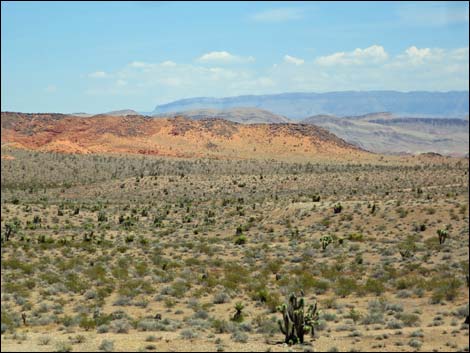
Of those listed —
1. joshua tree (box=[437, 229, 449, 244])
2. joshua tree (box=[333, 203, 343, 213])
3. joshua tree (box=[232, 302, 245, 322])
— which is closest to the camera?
joshua tree (box=[232, 302, 245, 322])

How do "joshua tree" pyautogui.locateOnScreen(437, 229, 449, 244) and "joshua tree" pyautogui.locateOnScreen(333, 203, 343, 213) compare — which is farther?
"joshua tree" pyautogui.locateOnScreen(333, 203, 343, 213)

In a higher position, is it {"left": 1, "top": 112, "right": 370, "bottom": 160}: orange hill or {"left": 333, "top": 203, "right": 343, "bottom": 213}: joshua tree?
{"left": 1, "top": 112, "right": 370, "bottom": 160}: orange hill

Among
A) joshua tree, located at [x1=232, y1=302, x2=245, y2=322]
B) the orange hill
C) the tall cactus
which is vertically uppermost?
the orange hill

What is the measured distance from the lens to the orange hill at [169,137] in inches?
4114

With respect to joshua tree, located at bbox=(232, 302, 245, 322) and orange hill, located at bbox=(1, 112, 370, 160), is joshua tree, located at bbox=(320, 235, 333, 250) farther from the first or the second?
orange hill, located at bbox=(1, 112, 370, 160)

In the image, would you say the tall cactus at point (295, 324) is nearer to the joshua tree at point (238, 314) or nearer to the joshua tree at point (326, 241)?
the joshua tree at point (238, 314)

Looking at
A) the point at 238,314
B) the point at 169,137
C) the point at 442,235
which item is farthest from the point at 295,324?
the point at 169,137

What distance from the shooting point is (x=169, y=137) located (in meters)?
116

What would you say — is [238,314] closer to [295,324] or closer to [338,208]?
[295,324]

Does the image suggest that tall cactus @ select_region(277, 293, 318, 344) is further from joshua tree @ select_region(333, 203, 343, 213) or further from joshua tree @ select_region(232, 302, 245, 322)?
joshua tree @ select_region(333, 203, 343, 213)

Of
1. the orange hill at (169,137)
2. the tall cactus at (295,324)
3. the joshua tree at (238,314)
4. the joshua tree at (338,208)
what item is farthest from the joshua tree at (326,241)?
the orange hill at (169,137)

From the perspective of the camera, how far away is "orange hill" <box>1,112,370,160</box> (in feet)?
343

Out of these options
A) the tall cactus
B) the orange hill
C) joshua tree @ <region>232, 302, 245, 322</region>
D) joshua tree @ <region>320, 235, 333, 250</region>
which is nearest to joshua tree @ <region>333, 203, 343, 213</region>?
joshua tree @ <region>320, 235, 333, 250</region>

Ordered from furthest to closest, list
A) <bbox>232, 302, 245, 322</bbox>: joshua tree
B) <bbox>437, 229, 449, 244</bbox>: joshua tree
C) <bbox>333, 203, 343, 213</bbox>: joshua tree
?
<bbox>333, 203, 343, 213</bbox>: joshua tree
<bbox>437, 229, 449, 244</bbox>: joshua tree
<bbox>232, 302, 245, 322</bbox>: joshua tree
